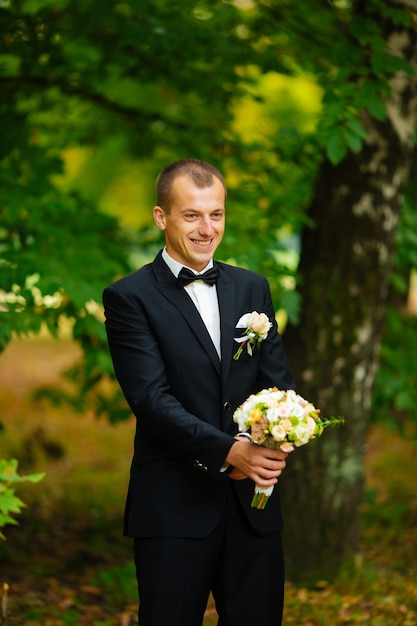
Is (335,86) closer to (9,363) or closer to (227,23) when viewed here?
(227,23)

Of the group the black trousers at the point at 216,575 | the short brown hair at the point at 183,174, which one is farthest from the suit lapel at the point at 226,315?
the black trousers at the point at 216,575

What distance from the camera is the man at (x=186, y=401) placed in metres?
3.01

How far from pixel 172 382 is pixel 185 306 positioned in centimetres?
29

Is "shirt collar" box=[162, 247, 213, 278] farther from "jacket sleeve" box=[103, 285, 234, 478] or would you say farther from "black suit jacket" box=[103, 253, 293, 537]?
"jacket sleeve" box=[103, 285, 234, 478]

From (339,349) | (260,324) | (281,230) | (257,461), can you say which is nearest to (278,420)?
(257,461)

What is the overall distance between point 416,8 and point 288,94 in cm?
847

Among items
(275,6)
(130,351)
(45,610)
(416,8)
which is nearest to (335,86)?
(416,8)

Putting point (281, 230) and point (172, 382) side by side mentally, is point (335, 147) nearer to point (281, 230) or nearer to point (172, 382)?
point (281, 230)

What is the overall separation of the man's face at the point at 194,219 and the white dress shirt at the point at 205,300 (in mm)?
68

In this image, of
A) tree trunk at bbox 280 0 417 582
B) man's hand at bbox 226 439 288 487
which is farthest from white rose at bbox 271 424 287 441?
tree trunk at bbox 280 0 417 582

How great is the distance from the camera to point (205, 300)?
3.14m

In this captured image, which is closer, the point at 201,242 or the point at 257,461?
the point at 257,461

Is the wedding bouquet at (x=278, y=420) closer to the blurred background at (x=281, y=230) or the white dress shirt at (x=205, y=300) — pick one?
the white dress shirt at (x=205, y=300)

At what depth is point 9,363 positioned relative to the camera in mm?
15016
